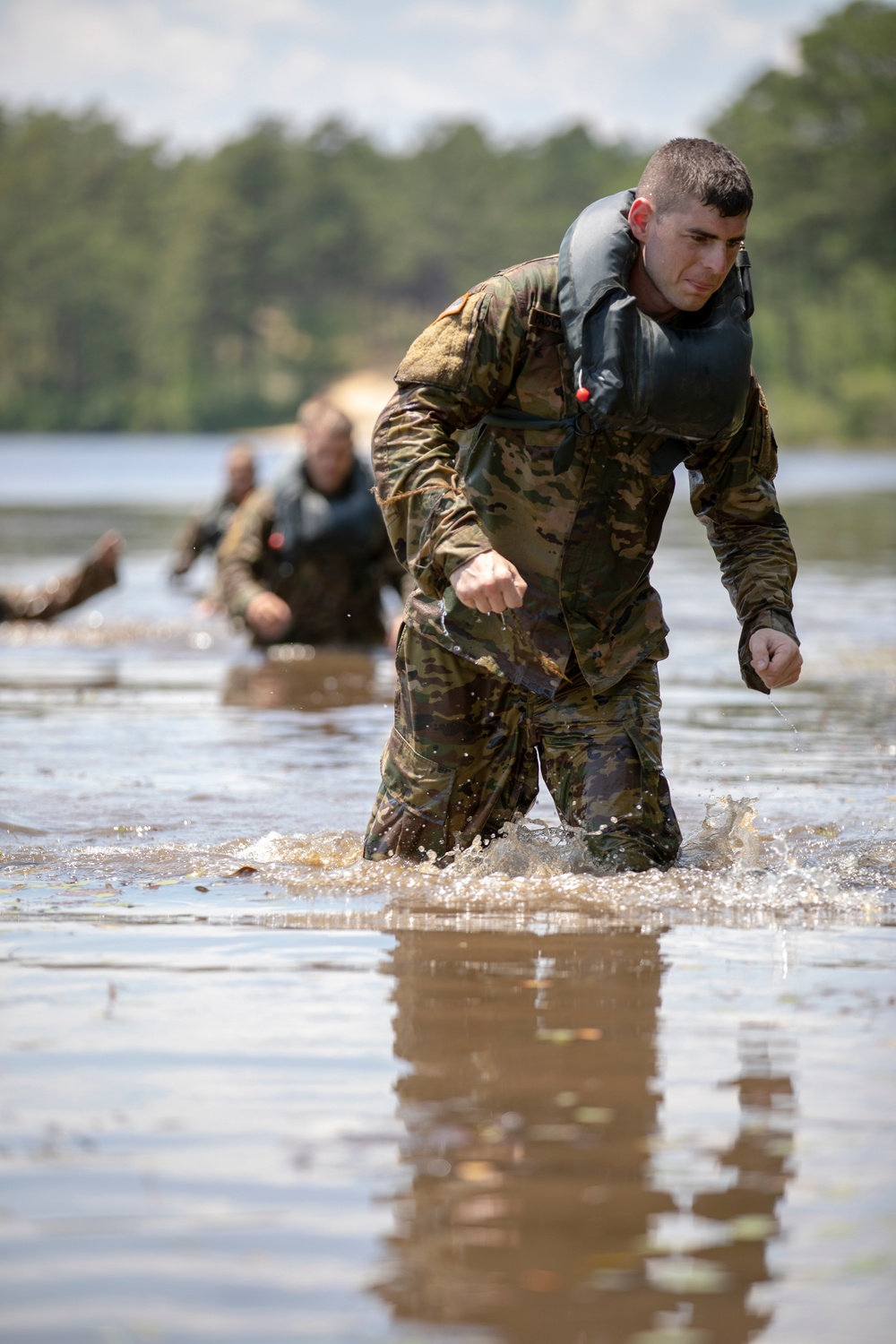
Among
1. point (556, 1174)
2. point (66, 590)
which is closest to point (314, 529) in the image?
point (66, 590)

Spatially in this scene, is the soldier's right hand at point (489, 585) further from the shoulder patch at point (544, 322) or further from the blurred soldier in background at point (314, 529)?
the blurred soldier in background at point (314, 529)

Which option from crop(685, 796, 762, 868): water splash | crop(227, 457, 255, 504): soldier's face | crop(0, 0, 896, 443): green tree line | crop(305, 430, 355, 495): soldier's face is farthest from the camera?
crop(0, 0, 896, 443): green tree line

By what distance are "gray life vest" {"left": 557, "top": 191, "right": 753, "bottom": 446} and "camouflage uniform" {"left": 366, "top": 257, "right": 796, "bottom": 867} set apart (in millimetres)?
129

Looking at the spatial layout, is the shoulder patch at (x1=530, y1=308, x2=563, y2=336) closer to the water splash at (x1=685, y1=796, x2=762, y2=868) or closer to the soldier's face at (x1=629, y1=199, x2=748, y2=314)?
the soldier's face at (x1=629, y1=199, x2=748, y2=314)

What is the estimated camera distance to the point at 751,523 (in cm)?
554

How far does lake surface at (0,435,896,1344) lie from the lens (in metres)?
2.74

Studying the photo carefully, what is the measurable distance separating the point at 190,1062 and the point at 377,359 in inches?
5257

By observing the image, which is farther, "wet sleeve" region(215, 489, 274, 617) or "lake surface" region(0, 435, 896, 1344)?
"wet sleeve" region(215, 489, 274, 617)

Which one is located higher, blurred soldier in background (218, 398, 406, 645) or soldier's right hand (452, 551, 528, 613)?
blurred soldier in background (218, 398, 406, 645)

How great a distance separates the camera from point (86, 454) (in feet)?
288

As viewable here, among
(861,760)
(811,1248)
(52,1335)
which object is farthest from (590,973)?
(861,760)

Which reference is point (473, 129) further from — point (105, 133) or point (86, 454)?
point (86, 454)

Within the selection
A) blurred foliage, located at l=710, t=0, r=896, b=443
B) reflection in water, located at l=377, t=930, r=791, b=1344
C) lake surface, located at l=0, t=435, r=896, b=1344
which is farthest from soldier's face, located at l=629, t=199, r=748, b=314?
blurred foliage, located at l=710, t=0, r=896, b=443

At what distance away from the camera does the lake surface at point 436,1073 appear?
108 inches
